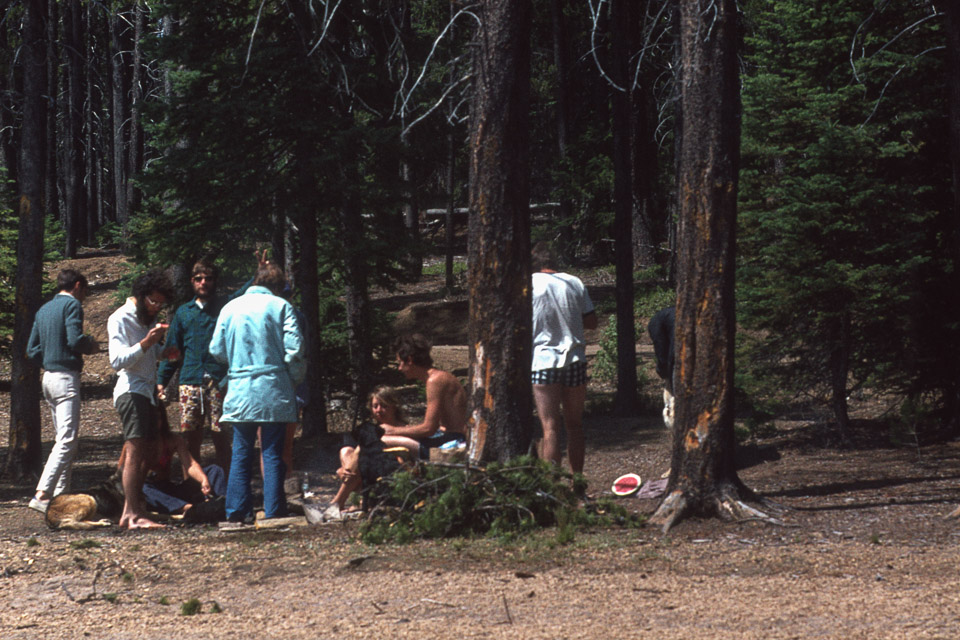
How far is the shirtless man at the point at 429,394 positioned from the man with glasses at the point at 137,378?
181 cm

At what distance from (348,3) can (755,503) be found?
9208mm

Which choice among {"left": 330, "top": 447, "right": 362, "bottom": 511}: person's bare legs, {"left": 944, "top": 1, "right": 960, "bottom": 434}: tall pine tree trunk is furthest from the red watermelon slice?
{"left": 944, "top": 1, "right": 960, "bottom": 434}: tall pine tree trunk

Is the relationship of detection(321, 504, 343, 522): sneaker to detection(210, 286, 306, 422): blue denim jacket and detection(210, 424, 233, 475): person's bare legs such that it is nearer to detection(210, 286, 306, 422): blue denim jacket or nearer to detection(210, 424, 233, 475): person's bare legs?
detection(210, 286, 306, 422): blue denim jacket

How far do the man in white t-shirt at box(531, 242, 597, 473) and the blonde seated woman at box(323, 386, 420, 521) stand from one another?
105 centimetres

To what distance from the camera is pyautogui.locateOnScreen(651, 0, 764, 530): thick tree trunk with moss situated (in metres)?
7.29

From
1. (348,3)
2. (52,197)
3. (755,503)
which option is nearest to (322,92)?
(348,3)

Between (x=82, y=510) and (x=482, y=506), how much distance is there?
132 inches

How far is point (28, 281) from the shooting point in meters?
11.4

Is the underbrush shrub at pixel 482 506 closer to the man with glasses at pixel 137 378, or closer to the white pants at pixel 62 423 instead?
the man with glasses at pixel 137 378

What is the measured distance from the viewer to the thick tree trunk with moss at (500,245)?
772cm

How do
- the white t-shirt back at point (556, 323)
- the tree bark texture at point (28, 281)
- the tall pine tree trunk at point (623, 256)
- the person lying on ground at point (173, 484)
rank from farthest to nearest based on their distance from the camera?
1. the tall pine tree trunk at point (623, 256)
2. the tree bark texture at point (28, 281)
3. the person lying on ground at point (173, 484)
4. the white t-shirt back at point (556, 323)

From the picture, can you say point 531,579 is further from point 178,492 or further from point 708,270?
point 178,492

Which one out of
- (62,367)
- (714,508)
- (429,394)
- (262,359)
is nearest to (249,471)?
(262,359)

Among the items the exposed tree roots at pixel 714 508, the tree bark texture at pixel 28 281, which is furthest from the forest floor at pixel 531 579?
the tree bark texture at pixel 28 281
